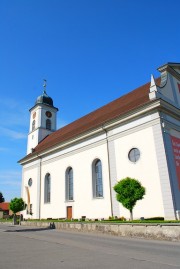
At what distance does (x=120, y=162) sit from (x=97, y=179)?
4.01m

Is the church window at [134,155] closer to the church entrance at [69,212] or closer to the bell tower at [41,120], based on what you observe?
the church entrance at [69,212]

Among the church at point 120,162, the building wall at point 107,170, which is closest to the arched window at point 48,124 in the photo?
the church at point 120,162

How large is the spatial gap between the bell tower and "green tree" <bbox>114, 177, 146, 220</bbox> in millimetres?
24920

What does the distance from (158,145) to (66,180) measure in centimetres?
1298

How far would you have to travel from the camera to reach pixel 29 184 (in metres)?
34.4

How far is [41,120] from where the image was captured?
39.8 metres

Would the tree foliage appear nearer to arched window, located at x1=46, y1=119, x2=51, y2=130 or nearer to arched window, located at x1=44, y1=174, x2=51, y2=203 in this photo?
arched window, located at x1=44, y1=174, x2=51, y2=203

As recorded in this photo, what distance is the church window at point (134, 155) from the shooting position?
19.6 meters

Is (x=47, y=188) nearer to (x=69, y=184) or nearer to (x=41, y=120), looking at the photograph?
(x=69, y=184)

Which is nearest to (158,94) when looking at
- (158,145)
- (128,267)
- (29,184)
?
(158,145)

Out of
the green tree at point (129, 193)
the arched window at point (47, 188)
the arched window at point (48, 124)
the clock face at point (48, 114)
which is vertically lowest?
the green tree at point (129, 193)

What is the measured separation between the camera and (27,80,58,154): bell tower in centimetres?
3941

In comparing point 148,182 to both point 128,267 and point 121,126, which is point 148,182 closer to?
point 121,126

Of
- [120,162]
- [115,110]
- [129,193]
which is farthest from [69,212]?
[115,110]
